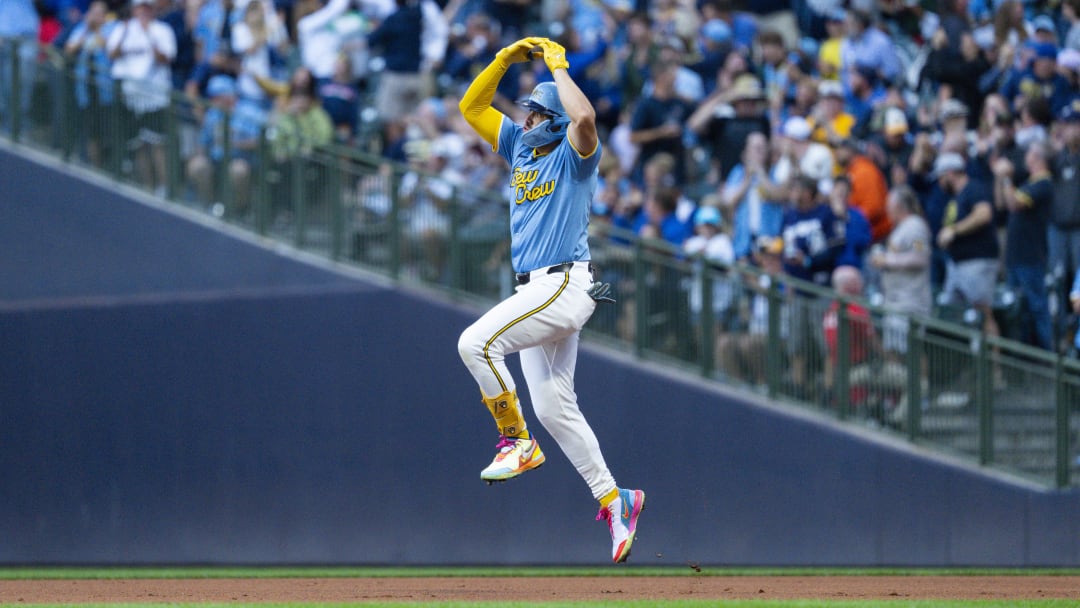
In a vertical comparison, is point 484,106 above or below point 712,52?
below

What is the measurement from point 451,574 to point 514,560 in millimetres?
1593

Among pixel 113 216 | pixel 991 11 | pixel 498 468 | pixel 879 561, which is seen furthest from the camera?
pixel 991 11

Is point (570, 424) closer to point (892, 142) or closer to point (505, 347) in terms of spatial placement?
point (505, 347)

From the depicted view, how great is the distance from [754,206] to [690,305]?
3.74 ft

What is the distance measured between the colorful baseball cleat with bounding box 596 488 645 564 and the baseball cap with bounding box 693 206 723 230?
5.31 m

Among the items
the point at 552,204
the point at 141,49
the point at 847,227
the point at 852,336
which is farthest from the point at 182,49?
the point at 552,204

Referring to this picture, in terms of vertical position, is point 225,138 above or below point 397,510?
above

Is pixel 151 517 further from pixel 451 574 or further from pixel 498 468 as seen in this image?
pixel 498 468

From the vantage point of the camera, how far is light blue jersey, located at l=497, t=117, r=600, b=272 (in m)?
8.69

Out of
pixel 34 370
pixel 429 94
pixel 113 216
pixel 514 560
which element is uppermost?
pixel 429 94

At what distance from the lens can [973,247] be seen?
13578 millimetres

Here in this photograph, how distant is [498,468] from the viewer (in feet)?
27.9

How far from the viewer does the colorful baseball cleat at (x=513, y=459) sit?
8469mm

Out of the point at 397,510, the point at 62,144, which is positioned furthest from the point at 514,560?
the point at 62,144
